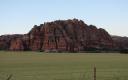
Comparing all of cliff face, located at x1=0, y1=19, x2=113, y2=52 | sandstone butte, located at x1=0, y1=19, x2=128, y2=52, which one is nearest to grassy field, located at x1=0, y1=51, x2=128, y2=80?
sandstone butte, located at x1=0, y1=19, x2=128, y2=52

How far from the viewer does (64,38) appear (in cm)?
16925

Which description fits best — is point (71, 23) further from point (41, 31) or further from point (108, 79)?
point (108, 79)

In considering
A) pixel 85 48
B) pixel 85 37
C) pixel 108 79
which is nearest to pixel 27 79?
pixel 108 79

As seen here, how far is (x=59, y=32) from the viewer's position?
568 feet

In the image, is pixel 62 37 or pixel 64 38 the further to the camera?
pixel 62 37

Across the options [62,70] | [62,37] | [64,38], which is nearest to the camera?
[62,70]

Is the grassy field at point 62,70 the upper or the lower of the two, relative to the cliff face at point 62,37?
lower

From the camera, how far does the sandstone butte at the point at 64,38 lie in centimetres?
16688

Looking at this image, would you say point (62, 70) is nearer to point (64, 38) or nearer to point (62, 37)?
point (64, 38)

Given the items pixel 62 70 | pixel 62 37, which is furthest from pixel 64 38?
pixel 62 70

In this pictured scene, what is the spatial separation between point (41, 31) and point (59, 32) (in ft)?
37.0

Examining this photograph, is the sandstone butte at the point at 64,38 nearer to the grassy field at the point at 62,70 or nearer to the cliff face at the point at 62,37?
the cliff face at the point at 62,37

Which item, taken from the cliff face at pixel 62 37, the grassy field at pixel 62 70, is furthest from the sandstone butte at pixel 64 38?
the grassy field at pixel 62 70

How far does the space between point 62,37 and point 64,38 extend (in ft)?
7.38
